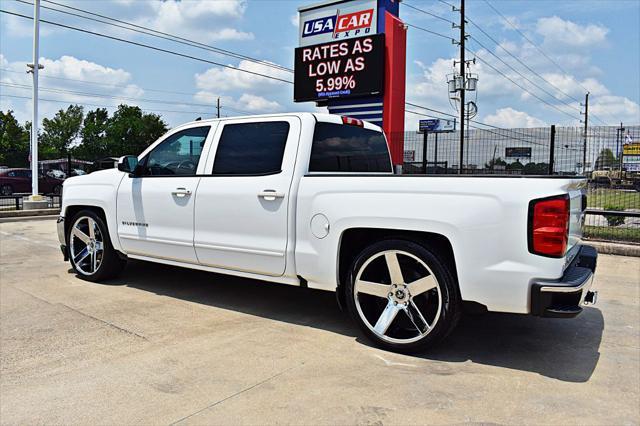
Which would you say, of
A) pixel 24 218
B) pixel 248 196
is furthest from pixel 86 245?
pixel 24 218

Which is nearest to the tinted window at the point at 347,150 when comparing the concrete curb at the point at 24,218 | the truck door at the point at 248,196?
the truck door at the point at 248,196

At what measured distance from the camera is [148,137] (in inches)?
3243

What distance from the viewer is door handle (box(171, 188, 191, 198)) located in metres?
4.82

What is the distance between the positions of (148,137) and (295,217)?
8429 centimetres

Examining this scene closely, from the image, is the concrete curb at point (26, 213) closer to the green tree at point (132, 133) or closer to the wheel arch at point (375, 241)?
the wheel arch at point (375, 241)

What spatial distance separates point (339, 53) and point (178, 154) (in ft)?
28.2

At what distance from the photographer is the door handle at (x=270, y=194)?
4187 millimetres

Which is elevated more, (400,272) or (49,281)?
(400,272)

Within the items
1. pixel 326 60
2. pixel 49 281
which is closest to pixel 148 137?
pixel 326 60

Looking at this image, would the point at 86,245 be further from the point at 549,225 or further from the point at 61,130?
the point at 61,130

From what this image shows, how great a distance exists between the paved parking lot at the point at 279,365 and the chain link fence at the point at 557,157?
5430mm

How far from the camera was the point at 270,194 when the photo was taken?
4.23 m

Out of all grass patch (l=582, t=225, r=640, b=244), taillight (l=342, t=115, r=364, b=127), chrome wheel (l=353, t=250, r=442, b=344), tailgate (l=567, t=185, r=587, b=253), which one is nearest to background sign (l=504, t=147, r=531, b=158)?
grass patch (l=582, t=225, r=640, b=244)

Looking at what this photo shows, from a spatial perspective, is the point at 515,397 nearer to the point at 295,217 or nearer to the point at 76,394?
the point at 295,217
